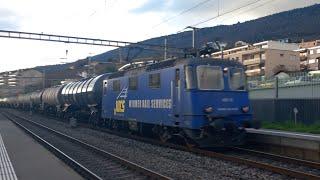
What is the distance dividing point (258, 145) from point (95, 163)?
21.8 ft

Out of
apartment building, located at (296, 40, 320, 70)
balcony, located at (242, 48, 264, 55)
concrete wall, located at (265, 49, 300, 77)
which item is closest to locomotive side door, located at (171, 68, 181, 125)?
concrete wall, located at (265, 49, 300, 77)

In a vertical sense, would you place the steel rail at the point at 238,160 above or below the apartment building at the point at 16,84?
below

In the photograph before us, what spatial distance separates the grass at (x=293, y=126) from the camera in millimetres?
22791

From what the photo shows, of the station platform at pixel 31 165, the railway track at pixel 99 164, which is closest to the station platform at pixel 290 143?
the railway track at pixel 99 164

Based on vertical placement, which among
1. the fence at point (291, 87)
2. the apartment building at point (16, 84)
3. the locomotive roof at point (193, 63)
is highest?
the apartment building at point (16, 84)

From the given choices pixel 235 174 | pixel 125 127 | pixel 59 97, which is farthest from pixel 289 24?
pixel 235 174

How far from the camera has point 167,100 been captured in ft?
59.0

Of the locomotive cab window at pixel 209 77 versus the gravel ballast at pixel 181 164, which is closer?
the gravel ballast at pixel 181 164

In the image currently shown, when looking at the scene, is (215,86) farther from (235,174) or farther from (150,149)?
(235,174)

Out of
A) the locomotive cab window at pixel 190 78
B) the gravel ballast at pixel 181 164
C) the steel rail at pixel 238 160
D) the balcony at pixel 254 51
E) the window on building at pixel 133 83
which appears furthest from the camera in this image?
the balcony at pixel 254 51

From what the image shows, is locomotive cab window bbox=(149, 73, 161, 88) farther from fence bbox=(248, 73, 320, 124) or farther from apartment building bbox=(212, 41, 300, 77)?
apartment building bbox=(212, 41, 300, 77)

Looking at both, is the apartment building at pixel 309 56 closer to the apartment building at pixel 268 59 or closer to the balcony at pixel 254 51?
the apartment building at pixel 268 59

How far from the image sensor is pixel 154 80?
63.2 ft

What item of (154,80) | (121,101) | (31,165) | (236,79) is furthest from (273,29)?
A: (31,165)
